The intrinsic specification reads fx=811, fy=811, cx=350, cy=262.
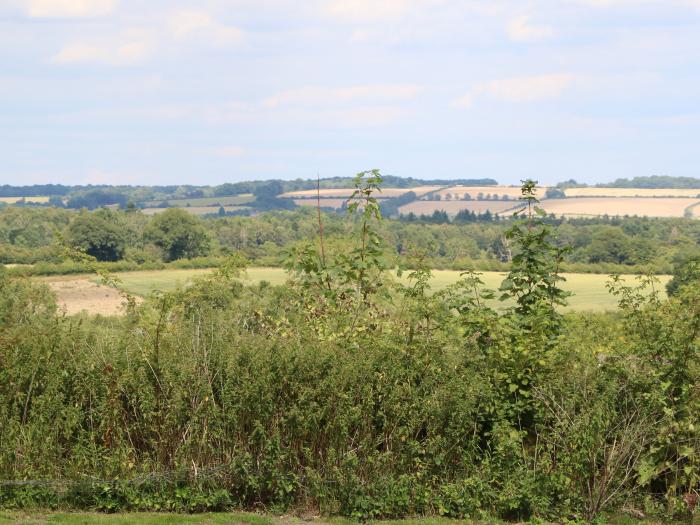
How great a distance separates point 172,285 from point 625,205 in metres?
118

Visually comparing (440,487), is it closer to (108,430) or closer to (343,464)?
(343,464)

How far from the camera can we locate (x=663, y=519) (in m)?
6.94

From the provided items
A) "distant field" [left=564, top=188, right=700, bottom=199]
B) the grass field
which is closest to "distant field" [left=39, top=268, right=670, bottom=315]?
the grass field

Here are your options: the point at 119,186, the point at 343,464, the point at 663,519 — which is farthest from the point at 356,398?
the point at 119,186

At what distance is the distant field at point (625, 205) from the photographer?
108 m

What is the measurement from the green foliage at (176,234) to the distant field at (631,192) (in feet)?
270

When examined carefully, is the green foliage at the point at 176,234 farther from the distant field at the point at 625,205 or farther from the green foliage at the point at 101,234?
the distant field at the point at 625,205

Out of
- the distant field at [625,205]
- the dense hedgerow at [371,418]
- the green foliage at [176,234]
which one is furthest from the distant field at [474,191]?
the dense hedgerow at [371,418]

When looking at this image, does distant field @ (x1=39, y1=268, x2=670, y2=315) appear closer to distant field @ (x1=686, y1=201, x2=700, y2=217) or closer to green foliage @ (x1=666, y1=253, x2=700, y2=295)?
green foliage @ (x1=666, y1=253, x2=700, y2=295)

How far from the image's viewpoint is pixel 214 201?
5866 inches

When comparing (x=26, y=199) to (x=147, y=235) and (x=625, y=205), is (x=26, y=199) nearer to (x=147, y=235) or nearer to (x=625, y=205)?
(x=147, y=235)

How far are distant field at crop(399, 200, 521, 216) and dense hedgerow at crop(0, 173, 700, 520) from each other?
10127cm

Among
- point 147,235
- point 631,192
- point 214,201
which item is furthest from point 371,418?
point 631,192

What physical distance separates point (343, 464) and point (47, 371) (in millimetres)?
2915
